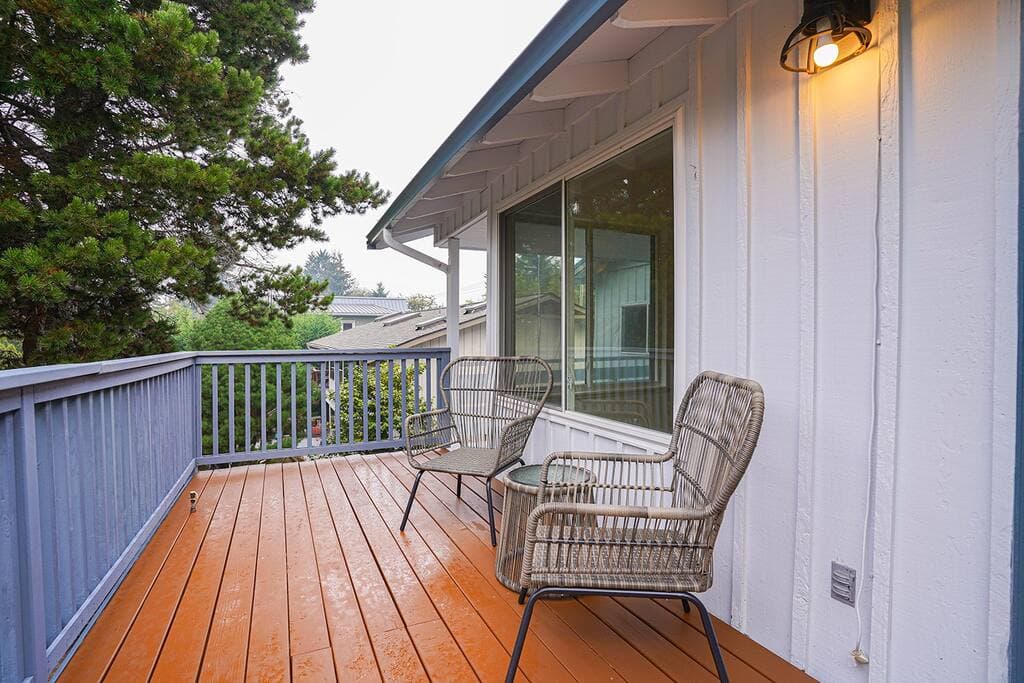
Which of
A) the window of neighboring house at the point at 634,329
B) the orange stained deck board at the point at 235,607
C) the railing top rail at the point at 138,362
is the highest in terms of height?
the window of neighboring house at the point at 634,329

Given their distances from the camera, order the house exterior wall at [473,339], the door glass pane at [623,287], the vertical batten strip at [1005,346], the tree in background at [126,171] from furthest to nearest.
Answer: the house exterior wall at [473,339], the tree in background at [126,171], the door glass pane at [623,287], the vertical batten strip at [1005,346]

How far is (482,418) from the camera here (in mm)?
3602

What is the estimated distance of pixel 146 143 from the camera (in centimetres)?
611

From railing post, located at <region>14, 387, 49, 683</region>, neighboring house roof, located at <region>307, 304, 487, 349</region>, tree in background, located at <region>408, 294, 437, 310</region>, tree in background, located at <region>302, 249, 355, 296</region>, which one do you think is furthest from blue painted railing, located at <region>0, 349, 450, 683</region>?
tree in background, located at <region>302, 249, 355, 296</region>

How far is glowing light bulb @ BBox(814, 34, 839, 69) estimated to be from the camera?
1.46 metres

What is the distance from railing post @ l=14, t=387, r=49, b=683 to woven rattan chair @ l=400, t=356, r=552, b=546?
1.56m

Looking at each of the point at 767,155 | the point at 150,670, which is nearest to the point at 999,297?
the point at 767,155

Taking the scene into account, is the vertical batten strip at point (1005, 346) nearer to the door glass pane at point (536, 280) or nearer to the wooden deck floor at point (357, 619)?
the wooden deck floor at point (357, 619)

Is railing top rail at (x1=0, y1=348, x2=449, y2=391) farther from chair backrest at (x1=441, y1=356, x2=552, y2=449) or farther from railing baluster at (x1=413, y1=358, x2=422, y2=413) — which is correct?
chair backrest at (x1=441, y1=356, x2=552, y2=449)

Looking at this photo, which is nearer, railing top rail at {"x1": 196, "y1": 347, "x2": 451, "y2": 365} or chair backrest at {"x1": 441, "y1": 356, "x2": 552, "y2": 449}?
chair backrest at {"x1": 441, "y1": 356, "x2": 552, "y2": 449}

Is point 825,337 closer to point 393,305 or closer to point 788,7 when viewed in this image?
point 788,7

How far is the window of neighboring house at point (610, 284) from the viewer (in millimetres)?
2285

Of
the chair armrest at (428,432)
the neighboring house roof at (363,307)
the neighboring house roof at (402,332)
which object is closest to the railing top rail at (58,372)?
the chair armrest at (428,432)

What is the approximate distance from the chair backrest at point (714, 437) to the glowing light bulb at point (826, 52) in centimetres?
94
